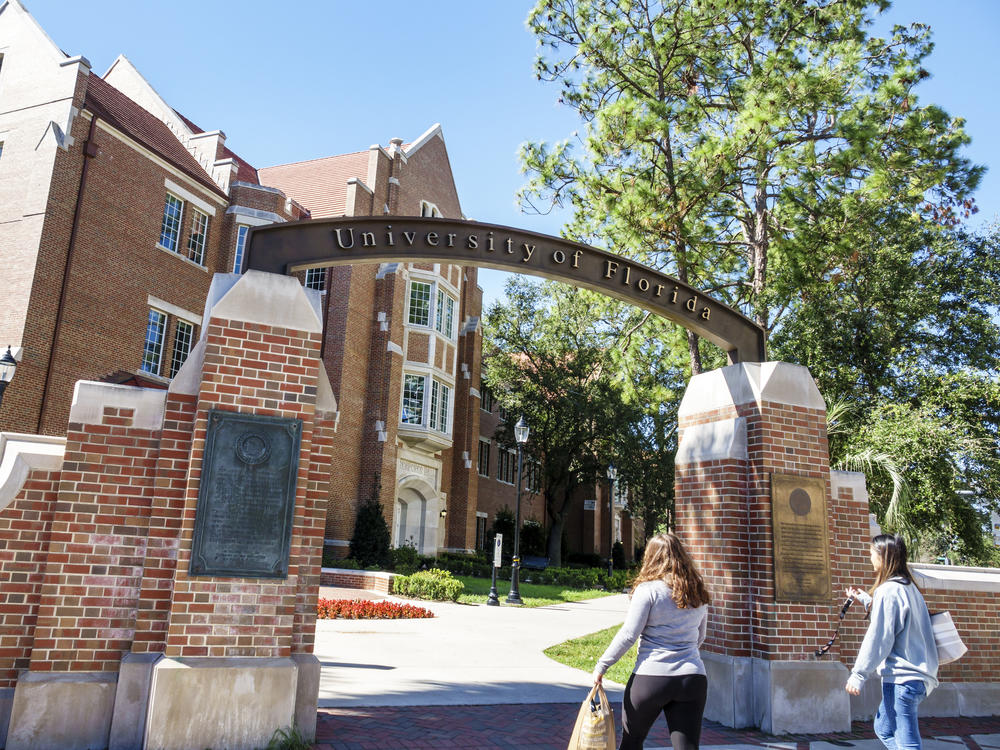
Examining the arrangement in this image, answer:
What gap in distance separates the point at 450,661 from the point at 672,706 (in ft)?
19.8

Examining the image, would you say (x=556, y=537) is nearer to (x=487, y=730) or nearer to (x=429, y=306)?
(x=429, y=306)

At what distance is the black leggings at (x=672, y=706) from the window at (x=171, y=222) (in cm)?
2034

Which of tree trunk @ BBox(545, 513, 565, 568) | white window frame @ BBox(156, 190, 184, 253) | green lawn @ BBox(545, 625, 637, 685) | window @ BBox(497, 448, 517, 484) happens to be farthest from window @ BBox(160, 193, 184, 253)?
window @ BBox(497, 448, 517, 484)

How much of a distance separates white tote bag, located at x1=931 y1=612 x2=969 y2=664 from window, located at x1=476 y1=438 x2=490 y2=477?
34.8m

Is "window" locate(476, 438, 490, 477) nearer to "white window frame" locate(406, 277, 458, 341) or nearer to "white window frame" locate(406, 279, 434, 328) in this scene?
"white window frame" locate(406, 277, 458, 341)

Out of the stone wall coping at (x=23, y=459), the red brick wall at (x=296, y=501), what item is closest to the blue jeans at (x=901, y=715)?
the red brick wall at (x=296, y=501)

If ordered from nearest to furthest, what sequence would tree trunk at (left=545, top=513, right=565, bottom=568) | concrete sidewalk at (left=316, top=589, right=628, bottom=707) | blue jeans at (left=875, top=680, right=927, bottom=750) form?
1. blue jeans at (left=875, top=680, right=927, bottom=750)
2. concrete sidewalk at (left=316, top=589, right=628, bottom=707)
3. tree trunk at (left=545, top=513, right=565, bottom=568)

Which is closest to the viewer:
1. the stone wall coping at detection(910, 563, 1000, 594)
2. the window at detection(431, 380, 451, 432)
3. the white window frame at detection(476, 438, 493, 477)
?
the stone wall coping at detection(910, 563, 1000, 594)

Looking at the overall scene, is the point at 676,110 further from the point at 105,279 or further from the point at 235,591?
the point at 105,279

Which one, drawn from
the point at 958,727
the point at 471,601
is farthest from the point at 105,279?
the point at 958,727

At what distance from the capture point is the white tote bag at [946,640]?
409cm

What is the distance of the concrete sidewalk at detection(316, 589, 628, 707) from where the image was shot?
702 cm

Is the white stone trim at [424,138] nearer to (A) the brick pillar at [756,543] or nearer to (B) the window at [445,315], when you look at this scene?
(B) the window at [445,315]

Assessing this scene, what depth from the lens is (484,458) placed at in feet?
130
